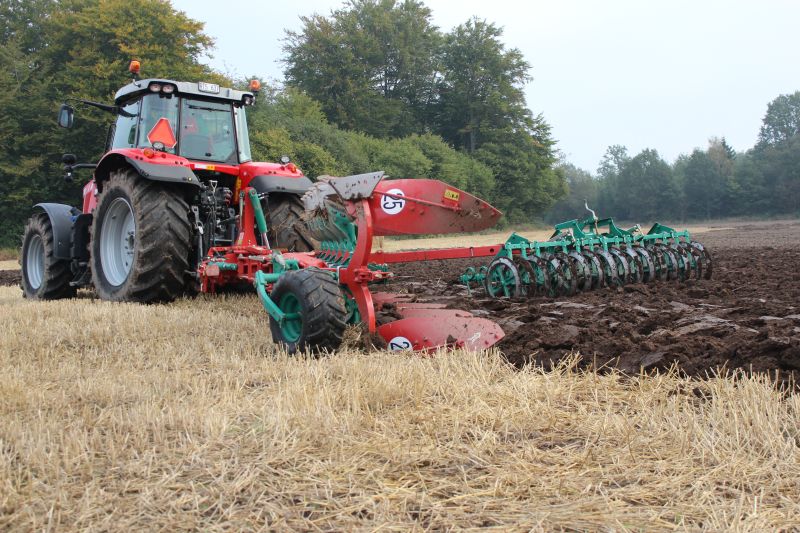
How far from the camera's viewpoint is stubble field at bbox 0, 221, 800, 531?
1.79 meters

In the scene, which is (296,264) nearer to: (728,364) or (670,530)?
(728,364)

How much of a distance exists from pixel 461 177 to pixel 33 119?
21616 millimetres

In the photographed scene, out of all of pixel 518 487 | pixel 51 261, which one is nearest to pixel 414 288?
pixel 51 261

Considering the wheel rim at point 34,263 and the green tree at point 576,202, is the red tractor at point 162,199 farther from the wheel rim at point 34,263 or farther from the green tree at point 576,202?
the green tree at point 576,202

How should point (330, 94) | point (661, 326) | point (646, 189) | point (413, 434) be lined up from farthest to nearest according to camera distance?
point (646, 189) → point (330, 94) → point (661, 326) → point (413, 434)

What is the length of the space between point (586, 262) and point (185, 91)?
4.37 meters

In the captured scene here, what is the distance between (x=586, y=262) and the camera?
7.02 metres

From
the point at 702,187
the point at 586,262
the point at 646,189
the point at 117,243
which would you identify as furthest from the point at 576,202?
the point at 117,243

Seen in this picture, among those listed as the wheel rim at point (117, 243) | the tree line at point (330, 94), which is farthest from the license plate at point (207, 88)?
the tree line at point (330, 94)

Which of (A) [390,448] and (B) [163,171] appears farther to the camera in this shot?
(B) [163,171]

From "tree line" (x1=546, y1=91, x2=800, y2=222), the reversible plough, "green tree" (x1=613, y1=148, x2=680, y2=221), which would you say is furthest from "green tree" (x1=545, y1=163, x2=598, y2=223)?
the reversible plough

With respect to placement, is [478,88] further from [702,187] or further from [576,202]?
[576,202]

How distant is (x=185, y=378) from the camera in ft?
10.5

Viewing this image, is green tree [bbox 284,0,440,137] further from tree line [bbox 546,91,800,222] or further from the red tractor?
the red tractor
